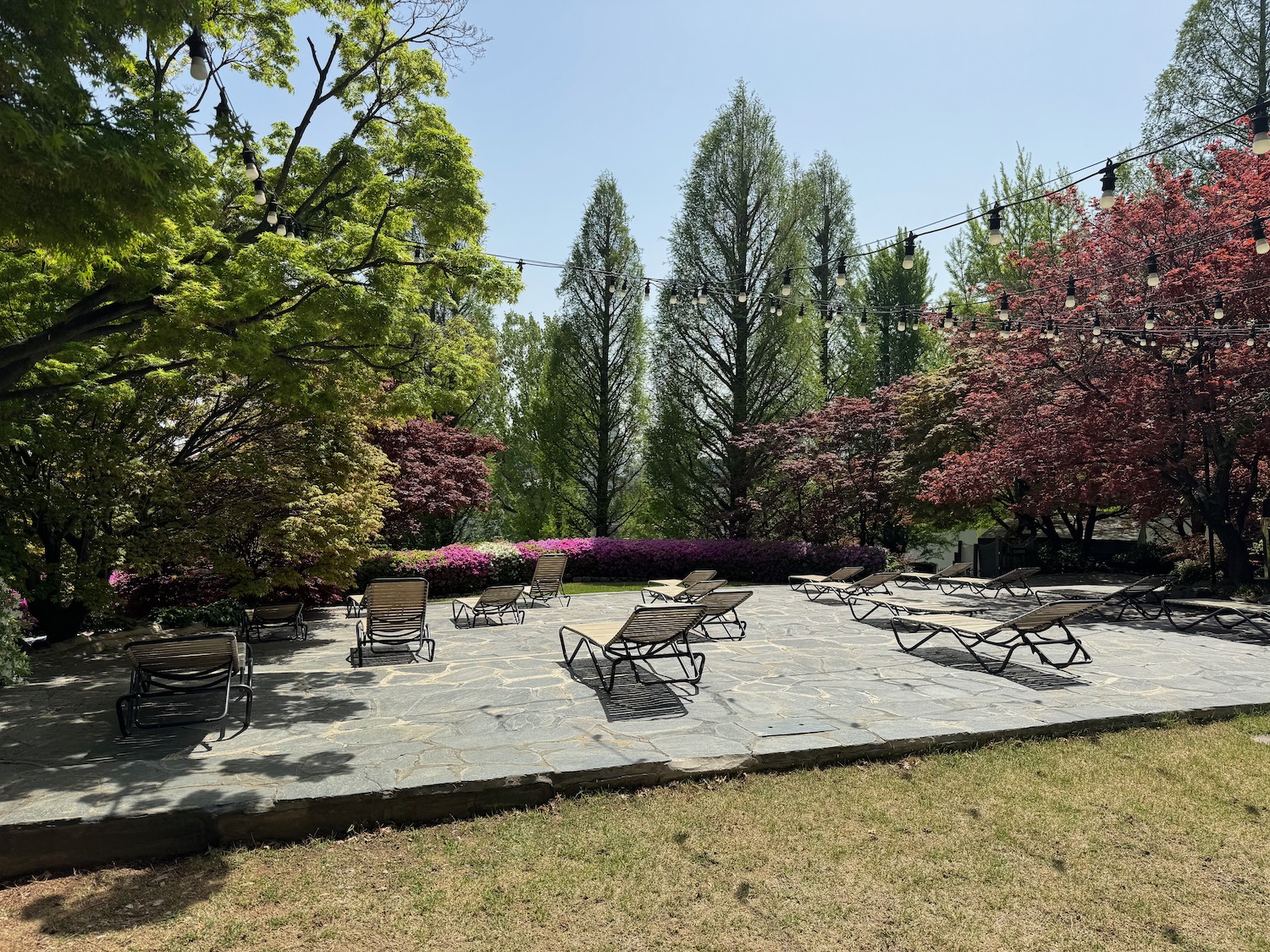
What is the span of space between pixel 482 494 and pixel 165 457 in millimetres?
10011

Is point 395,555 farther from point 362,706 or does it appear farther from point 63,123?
point 63,123

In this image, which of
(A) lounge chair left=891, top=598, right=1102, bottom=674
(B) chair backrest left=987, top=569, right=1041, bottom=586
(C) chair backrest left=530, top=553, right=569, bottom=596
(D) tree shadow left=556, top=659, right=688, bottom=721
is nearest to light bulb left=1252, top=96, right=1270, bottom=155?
(A) lounge chair left=891, top=598, right=1102, bottom=674

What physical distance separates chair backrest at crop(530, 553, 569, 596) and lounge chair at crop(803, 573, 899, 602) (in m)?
4.86

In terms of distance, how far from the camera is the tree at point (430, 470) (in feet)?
54.4

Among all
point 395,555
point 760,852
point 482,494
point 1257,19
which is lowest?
point 760,852

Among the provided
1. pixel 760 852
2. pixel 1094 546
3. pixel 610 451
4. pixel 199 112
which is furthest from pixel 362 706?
pixel 1094 546

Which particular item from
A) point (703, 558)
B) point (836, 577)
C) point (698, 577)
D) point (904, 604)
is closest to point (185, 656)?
point (698, 577)

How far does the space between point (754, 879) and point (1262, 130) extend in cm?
600

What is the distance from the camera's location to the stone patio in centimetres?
366

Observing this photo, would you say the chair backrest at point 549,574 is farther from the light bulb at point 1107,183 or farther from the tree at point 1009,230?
the tree at point 1009,230

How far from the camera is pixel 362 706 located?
5.77 m

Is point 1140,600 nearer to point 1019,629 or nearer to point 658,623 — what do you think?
point 1019,629

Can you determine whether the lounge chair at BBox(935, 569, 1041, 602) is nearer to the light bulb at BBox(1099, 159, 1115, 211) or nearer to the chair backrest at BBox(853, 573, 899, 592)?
the chair backrest at BBox(853, 573, 899, 592)

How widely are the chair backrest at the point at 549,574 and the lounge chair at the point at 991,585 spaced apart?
787 cm
